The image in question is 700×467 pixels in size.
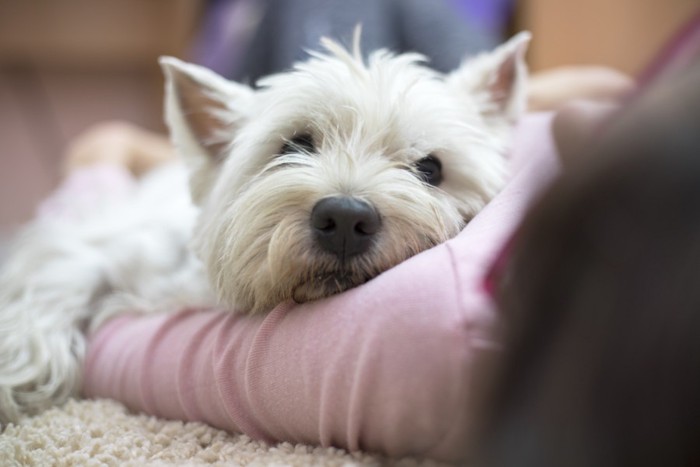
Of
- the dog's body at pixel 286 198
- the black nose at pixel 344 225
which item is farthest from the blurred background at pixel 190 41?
the black nose at pixel 344 225

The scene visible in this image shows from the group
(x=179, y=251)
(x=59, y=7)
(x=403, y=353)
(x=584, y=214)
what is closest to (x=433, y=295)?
(x=403, y=353)

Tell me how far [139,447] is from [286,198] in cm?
40

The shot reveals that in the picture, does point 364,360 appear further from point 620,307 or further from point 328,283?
point 620,307

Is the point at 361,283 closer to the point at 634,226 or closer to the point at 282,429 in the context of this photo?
the point at 282,429

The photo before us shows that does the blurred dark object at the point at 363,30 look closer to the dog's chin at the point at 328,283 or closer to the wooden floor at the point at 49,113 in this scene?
the dog's chin at the point at 328,283

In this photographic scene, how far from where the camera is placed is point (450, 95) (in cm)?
119

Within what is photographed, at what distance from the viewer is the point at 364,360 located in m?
0.78

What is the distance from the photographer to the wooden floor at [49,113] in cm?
421

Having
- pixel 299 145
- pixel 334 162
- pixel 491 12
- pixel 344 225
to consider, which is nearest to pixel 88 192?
pixel 299 145

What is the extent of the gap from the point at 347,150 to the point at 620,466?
0.62m

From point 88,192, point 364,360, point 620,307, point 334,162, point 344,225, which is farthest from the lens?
point 88,192

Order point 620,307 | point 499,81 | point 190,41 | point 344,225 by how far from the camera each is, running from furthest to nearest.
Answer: point 190,41, point 499,81, point 344,225, point 620,307

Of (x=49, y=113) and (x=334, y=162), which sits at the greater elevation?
(x=334, y=162)

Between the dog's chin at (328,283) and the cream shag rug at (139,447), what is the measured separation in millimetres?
203
